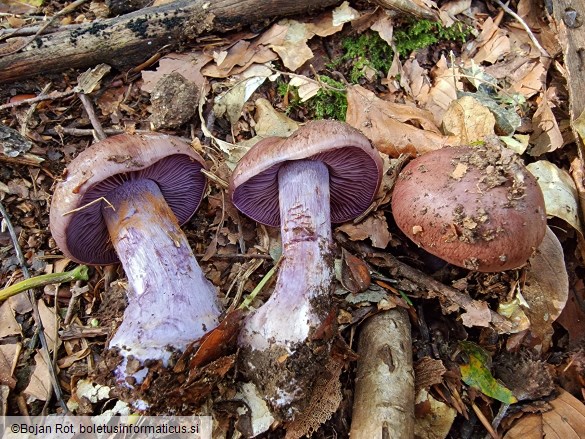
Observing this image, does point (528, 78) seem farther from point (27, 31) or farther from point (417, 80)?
point (27, 31)

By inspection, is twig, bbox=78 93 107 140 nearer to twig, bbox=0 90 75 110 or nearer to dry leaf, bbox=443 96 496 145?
twig, bbox=0 90 75 110

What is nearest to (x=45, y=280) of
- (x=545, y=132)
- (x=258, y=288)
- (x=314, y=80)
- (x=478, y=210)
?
(x=258, y=288)

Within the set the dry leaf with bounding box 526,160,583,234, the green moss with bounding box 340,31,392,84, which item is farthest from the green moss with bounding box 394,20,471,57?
the dry leaf with bounding box 526,160,583,234

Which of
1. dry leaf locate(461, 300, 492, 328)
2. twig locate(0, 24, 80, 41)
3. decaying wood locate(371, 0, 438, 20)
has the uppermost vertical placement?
twig locate(0, 24, 80, 41)

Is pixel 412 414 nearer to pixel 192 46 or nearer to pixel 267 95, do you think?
pixel 267 95

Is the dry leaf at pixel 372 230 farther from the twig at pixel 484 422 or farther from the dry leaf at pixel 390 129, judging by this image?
the twig at pixel 484 422

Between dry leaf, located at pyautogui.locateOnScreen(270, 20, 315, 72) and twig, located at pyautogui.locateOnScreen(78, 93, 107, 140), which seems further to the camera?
dry leaf, located at pyautogui.locateOnScreen(270, 20, 315, 72)

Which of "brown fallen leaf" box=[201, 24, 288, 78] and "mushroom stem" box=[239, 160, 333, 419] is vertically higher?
"brown fallen leaf" box=[201, 24, 288, 78]
